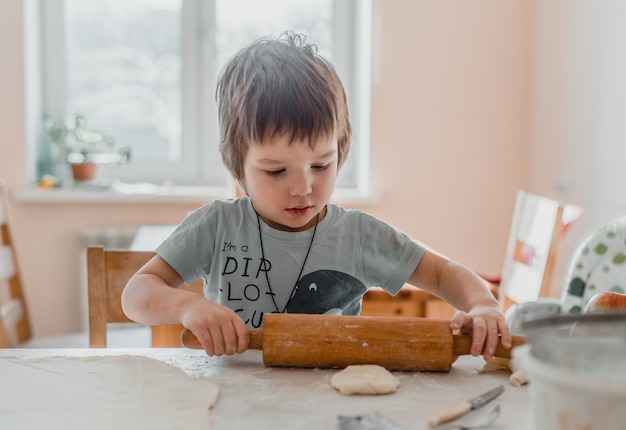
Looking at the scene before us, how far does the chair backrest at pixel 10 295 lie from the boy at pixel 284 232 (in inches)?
59.3

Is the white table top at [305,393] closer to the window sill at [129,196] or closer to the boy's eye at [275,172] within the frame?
the boy's eye at [275,172]

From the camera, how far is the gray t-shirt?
47.1 inches

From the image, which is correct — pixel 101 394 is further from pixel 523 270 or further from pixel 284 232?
pixel 523 270

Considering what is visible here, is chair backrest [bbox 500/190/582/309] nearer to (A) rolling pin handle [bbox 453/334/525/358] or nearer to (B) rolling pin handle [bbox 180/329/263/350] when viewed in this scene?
(A) rolling pin handle [bbox 453/334/525/358]

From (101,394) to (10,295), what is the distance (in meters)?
2.13

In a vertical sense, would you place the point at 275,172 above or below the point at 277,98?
below

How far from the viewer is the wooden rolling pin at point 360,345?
0.92 m

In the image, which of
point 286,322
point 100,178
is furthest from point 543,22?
point 286,322

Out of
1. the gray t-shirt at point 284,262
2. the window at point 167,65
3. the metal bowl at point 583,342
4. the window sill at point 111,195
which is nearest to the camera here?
the metal bowl at point 583,342

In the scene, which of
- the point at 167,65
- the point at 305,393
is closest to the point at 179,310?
the point at 305,393

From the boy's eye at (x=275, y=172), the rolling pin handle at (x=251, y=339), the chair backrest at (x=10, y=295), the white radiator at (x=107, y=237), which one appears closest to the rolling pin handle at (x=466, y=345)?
the rolling pin handle at (x=251, y=339)

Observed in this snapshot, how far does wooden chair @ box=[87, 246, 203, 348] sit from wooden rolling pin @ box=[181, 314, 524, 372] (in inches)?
21.5

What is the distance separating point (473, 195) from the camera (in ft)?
10.5

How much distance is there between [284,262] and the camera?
1.21 meters
